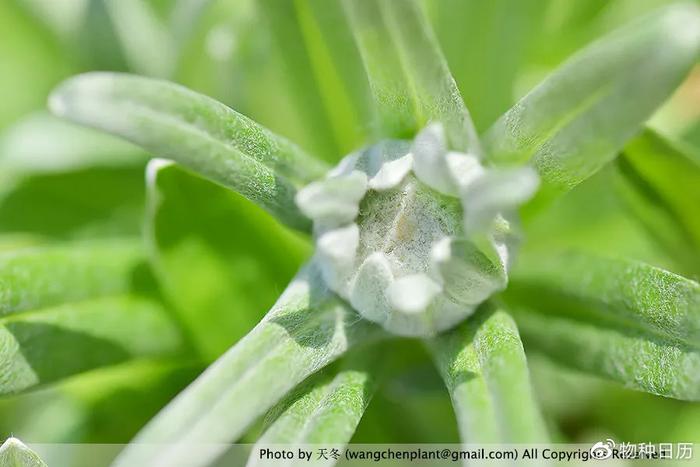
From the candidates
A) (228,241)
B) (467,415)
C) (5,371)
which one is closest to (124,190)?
(228,241)

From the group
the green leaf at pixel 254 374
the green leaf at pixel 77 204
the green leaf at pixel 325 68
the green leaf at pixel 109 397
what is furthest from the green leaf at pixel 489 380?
the green leaf at pixel 77 204

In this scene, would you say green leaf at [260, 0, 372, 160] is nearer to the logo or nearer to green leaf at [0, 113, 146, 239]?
green leaf at [0, 113, 146, 239]

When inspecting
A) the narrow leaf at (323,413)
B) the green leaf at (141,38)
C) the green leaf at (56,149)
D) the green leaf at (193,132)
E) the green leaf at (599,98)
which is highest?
the green leaf at (141,38)

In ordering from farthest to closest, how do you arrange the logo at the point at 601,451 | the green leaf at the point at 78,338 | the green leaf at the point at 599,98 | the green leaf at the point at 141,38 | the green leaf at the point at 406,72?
the green leaf at the point at 141,38 → the logo at the point at 601,451 → the green leaf at the point at 78,338 → the green leaf at the point at 406,72 → the green leaf at the point at 599,98

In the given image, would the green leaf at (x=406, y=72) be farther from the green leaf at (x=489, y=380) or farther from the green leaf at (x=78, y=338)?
the green leaf at (x=78, y=338)

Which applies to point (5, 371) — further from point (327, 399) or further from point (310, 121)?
point (310, 121)

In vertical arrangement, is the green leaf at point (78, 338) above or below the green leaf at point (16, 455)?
above
